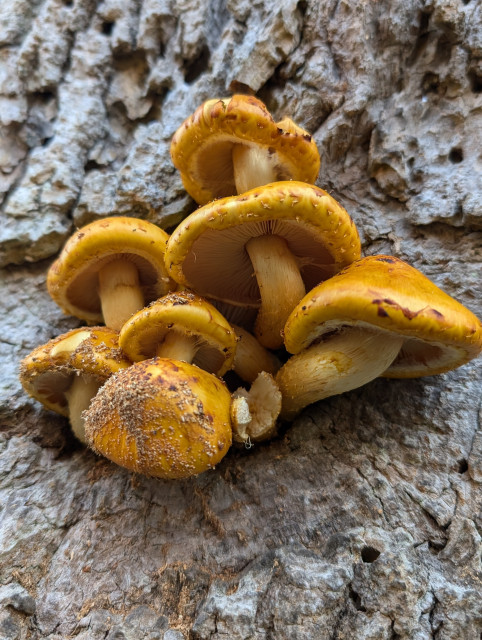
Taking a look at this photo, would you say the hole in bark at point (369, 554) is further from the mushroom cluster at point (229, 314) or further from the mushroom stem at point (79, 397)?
the mushroom stem at point (79, 397)

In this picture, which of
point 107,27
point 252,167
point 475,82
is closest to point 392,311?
point 252,167

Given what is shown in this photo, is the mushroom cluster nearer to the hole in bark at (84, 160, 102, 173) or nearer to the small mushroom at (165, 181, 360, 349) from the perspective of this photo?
the small mushroom at (165, 181, 360, 349)

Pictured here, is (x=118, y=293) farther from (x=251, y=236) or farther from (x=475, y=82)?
(x=475, y=82)

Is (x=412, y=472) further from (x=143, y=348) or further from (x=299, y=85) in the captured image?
(x=299, y=85)

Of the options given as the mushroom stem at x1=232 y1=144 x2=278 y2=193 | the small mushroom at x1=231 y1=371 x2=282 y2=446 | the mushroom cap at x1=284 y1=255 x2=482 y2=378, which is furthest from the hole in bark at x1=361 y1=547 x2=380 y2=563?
the mushroom stem at x1=232 y1=144 x2=278 y2=193

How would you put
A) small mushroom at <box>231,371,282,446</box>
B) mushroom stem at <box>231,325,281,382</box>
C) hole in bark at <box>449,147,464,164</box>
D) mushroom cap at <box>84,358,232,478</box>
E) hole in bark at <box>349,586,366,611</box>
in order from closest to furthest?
hole in bark at <box>349,586,366,611</box> < mushroom cap at <box>84,358,232,478</box> < small mushroom at <box>231,371,282,446</box> < mushroom stem at <box>231,325,281,382</box> < hole in bark at <box>449,147,464,164</box>

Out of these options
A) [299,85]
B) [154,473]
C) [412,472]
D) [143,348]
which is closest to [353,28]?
[299,85]
